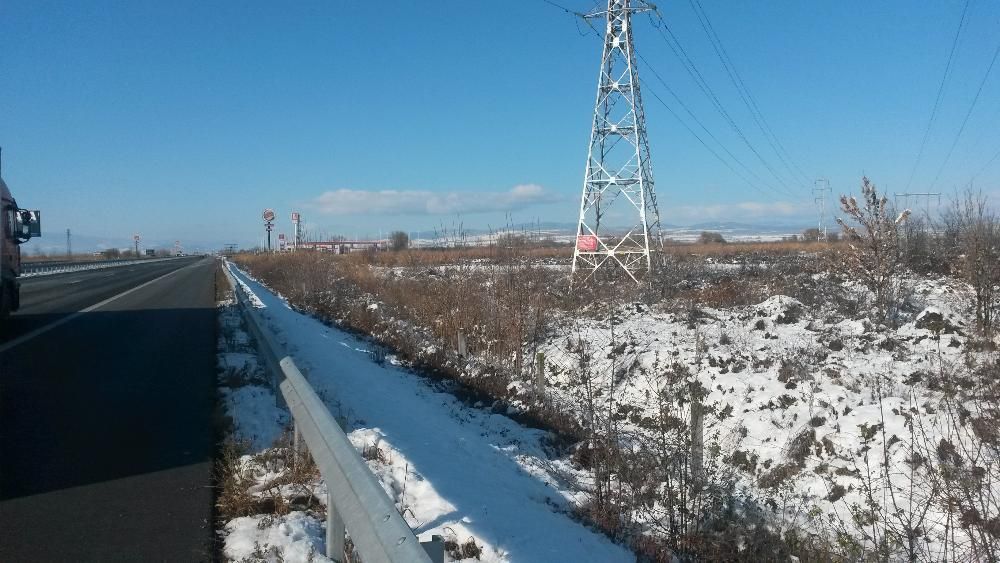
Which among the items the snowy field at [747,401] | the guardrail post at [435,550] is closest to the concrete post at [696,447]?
the snowy field at [747,401]

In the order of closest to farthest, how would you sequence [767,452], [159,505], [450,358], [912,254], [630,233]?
[159,505] → [767,452] → [450,358] → [912,254] → [630,233]

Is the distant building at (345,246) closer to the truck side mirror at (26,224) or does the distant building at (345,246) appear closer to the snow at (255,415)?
the truck side mirror at (26,224)

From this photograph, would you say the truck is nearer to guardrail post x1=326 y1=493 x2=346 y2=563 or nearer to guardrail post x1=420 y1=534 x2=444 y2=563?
guardrail post x1=326 y1=493 x2=346 y2=563

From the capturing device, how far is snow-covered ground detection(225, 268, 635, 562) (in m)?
4.66

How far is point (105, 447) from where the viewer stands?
20.1ft

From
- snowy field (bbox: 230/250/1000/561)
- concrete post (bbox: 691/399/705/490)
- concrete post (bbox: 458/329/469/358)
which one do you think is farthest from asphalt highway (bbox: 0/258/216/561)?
concrete post (bbox: 458/329/469/358)

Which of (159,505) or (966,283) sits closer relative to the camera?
(159,505)

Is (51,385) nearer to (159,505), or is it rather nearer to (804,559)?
(159,505)

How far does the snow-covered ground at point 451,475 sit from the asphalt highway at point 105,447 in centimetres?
56

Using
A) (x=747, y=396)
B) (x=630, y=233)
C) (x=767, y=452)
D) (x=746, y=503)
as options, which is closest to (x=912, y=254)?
(x=630, y=233)

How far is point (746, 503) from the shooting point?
26.0 ft

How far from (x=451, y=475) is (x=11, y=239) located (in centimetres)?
1311

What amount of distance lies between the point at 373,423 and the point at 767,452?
5551mm

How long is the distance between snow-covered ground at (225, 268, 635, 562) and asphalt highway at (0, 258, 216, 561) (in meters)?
0.56
